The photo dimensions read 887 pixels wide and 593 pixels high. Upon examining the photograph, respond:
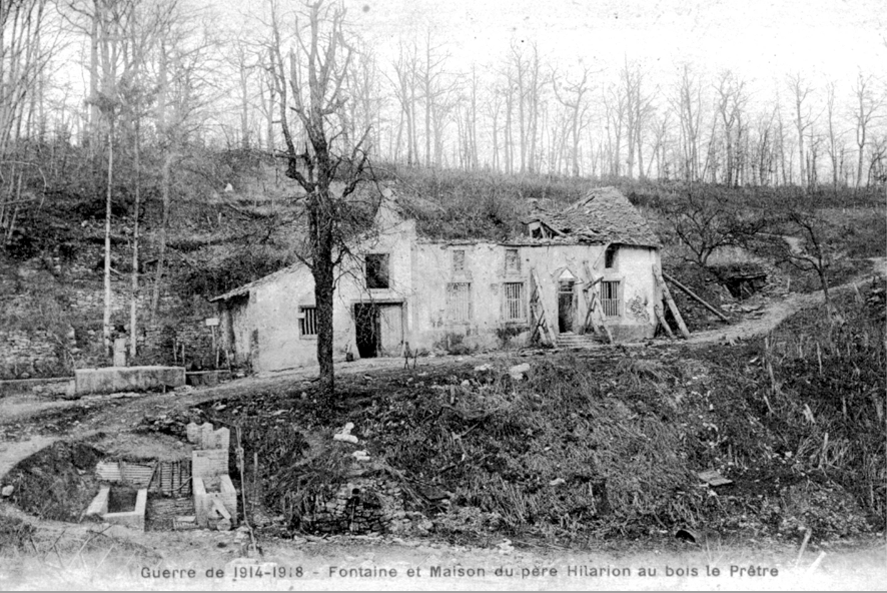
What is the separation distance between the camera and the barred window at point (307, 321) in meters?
21.1

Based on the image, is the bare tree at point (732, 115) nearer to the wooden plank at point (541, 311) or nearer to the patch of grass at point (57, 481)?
the wooden plank at point (541, 311)

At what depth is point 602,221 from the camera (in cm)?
2481

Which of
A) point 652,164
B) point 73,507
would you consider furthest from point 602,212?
point 73,507

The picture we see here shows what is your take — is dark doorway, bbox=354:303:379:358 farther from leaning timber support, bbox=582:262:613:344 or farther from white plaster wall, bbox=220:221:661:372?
leaning timber support, bbox=582:262:613:344

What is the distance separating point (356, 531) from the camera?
39.0 ft

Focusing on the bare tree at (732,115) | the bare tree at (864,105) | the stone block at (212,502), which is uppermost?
the bare tree at (732,115)

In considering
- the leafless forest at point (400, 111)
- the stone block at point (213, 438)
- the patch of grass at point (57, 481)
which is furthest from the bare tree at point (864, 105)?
the patch of grass at point (57, 481)

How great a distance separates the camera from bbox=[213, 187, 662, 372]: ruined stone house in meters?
21.0

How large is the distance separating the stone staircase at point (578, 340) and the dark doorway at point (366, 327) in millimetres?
5670

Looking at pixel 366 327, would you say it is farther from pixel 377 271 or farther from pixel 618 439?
pixel 618 439

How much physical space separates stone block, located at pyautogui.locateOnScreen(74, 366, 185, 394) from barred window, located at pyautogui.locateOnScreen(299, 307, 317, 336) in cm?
385

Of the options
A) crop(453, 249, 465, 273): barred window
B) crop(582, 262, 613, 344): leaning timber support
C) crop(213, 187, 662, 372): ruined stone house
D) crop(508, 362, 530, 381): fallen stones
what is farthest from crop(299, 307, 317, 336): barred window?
crop(582, 262, 613, 344): leaning timber support

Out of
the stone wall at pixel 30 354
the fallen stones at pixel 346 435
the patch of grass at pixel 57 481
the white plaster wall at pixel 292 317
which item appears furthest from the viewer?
the stone wall at pixel 30 354

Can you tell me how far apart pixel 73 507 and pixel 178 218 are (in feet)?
65.6
